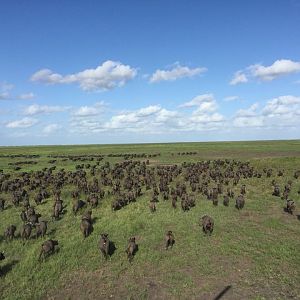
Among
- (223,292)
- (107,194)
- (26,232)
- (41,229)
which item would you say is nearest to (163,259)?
(223,292)

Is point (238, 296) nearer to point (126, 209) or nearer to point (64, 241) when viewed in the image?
point (64, 241)

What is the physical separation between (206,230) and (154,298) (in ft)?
21.9

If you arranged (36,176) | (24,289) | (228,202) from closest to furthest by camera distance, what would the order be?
(24,289) → (228,202) → (36,176)

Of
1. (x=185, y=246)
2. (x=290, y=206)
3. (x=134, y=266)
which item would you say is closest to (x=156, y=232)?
(x=185, y=246)

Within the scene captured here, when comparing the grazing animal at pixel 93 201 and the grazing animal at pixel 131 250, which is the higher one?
the grazing animal at pixel 93 201

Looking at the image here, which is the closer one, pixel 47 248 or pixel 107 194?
pixel 47 248

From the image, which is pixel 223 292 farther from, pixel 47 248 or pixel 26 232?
pixel 26 232

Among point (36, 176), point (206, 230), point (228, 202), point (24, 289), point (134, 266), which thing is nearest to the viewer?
point (24, 289)

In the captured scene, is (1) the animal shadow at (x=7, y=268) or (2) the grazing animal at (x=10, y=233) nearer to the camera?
(1) the animal shadow at (x=7, y=268)

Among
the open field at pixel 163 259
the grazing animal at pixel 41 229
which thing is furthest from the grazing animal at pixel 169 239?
the grazing animal at pixel 41 229

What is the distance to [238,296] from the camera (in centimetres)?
1397

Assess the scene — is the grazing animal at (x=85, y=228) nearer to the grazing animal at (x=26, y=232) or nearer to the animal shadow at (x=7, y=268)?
the grazing animal at (x=26, y=232)

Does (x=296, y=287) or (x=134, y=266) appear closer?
(x=296, y=287)

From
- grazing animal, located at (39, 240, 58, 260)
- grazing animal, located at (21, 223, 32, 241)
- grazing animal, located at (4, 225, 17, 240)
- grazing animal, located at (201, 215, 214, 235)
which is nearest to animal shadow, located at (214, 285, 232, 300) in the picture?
grazing animal, located at (201, 215, 214, 235)
